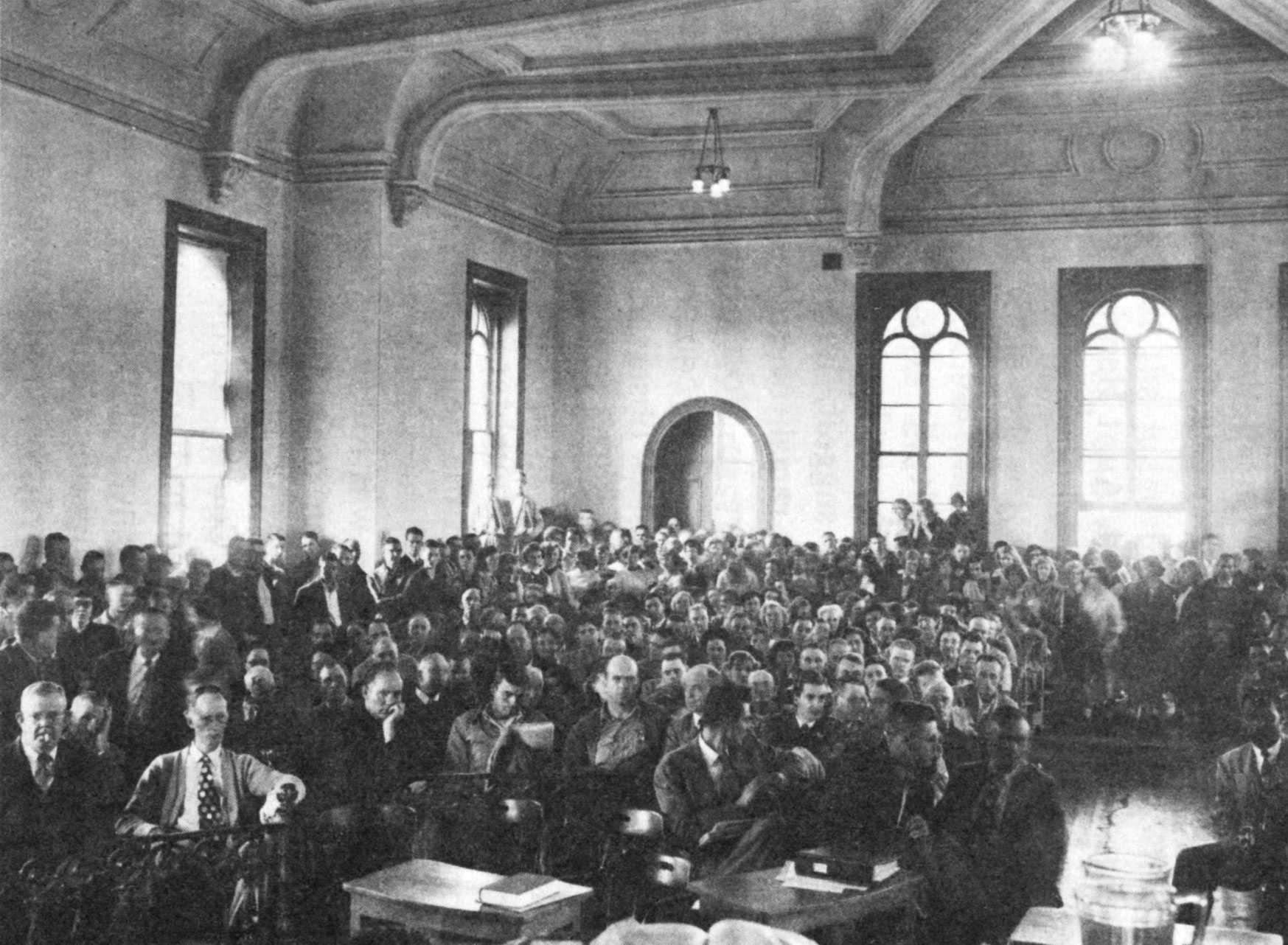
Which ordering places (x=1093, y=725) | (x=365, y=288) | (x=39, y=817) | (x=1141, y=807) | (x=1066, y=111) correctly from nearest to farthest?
(x=39, y=817) → (x=1141, y=807) → (x=1093, y=725) → (x=365, y=288) → (x=1066, y=111)

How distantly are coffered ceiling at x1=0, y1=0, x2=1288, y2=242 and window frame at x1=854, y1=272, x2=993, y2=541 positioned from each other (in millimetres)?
974

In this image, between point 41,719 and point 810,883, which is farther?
point 41,719

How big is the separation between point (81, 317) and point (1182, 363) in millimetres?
13320

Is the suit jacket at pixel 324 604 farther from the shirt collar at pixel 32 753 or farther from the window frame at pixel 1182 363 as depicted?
the window frame at pixel 1182 363

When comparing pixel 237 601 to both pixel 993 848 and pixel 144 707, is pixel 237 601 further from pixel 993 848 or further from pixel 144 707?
pixel 993 848

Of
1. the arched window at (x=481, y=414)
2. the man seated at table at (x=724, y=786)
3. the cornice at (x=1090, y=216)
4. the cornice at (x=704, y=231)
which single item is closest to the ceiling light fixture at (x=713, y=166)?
the cornice at (x=704, y=231)

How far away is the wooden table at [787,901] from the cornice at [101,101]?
9252 millimetres

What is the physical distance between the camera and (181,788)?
601 cm

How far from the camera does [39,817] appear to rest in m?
5.62

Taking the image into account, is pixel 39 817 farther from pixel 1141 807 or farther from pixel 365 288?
pixel 365 288

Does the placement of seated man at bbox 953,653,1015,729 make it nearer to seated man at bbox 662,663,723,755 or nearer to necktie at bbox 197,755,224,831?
seated man at bbox 662,663,723,755

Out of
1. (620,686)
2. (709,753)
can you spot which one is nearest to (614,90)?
(620,686)

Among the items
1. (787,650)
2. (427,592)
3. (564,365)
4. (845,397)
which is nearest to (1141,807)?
(787,650)

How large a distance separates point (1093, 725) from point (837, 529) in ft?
23.7
